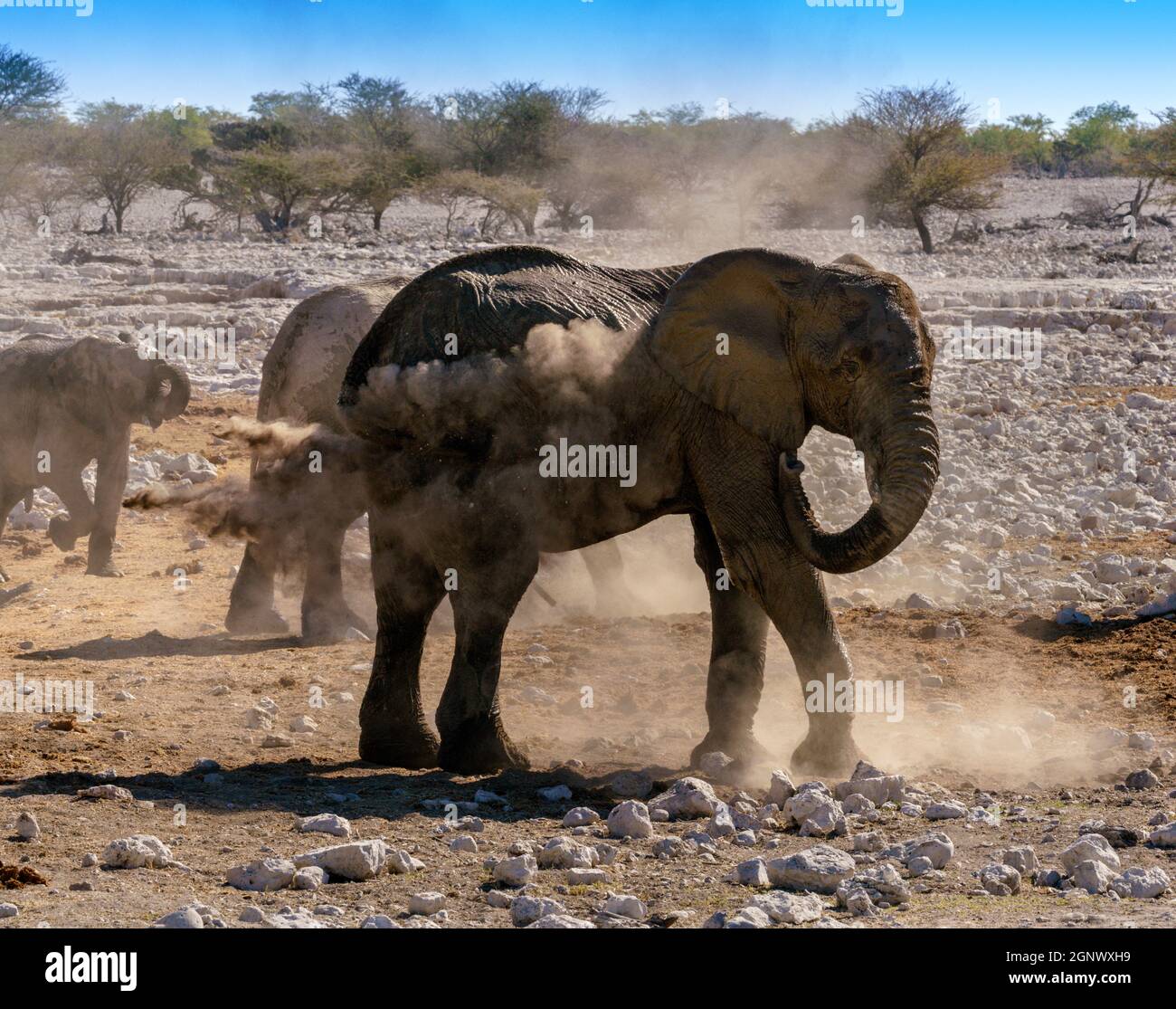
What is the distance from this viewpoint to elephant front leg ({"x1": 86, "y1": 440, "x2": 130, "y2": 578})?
1273cm

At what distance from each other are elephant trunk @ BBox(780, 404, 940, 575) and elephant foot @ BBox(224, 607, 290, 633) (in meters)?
4.95

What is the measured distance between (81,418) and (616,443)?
698 cm

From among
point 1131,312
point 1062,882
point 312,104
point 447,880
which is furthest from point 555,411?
point 312,104

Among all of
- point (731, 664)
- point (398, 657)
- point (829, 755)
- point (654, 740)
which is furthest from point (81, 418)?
point (829, 755)

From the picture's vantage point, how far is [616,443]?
7496mm

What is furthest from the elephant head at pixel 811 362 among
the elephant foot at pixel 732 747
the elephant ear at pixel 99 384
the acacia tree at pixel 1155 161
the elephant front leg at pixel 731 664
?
the acacia tree at pixel 1155 161

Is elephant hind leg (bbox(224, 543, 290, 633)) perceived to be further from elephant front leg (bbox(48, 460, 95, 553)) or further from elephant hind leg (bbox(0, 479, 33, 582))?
elephant hind leg (bbox(0, 479, 33, 582))

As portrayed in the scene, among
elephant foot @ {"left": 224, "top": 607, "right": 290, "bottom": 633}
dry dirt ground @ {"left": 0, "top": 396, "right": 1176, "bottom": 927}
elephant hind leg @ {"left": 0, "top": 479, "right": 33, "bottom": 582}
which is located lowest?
dry dirt ground @ {"left": 0, "top": 396, "right": 1176, "bottom": 927}

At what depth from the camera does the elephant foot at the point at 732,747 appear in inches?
301

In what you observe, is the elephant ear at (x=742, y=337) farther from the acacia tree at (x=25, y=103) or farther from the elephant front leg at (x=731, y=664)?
the acacia tree at (x=25, y=103)

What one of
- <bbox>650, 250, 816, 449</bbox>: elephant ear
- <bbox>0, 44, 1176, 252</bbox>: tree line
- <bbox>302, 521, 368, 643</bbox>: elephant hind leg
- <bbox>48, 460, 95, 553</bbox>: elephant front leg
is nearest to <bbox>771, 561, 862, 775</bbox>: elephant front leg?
<bbox>650, 250, 816, 449</bbox>: elephant ear

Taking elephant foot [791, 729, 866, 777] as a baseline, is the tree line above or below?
above

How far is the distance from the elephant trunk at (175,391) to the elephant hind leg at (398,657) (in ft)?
19.1
